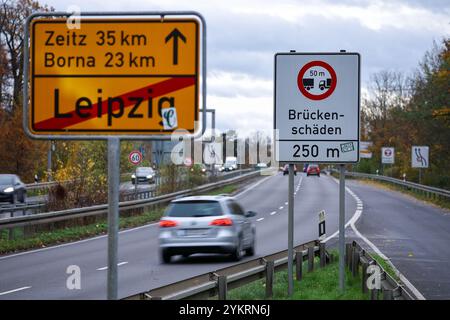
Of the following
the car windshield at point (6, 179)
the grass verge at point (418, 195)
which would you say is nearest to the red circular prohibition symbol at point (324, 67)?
the car windshield at point (6, 179)

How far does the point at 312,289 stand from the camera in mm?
13961

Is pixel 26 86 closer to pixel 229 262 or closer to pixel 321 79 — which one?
pixel 321 79

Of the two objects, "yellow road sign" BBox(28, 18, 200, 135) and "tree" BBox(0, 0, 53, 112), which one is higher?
"tree" BBox(0, 0, 53, 112)

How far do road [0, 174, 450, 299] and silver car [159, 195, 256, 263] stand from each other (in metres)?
0.38

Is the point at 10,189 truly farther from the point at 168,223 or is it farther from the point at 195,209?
the point at 195,209

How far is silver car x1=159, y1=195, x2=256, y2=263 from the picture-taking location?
20594 millimetres

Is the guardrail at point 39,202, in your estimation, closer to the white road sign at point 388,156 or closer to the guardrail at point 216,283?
the guardrail at point 216,283

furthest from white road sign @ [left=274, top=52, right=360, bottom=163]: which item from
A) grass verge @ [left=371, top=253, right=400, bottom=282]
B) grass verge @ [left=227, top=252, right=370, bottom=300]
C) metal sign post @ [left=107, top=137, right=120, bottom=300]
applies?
metal sign post @ [left=107, top=137, right=120, bottom=300]

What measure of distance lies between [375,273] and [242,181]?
66.8 meters

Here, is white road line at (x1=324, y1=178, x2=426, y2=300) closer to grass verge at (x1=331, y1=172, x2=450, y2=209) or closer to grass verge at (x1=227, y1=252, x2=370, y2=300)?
grass verge at (x1=227, y1=252, x2=370, y2=300)

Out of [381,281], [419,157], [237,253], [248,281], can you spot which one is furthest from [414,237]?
[419,157]

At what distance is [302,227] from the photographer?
110ft

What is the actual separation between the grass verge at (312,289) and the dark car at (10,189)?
24.3 m

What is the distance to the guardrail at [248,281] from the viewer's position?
9133 mm
